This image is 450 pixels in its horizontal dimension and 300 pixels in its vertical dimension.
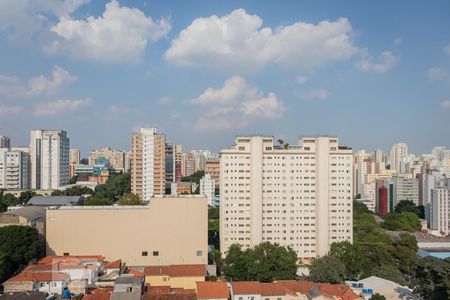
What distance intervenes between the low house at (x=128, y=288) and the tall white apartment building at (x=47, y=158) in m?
24.7

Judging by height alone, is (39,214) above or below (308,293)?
above

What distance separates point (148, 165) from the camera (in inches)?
1053

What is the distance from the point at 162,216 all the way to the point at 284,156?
489 cm

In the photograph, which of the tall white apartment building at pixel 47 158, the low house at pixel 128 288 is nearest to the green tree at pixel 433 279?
the low house at pixel 128 288

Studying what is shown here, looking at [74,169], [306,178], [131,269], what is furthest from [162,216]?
[74,169]

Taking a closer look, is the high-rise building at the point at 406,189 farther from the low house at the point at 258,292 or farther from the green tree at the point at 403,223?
the low house at the point at 258,292

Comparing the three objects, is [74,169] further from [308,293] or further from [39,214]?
[308,293]

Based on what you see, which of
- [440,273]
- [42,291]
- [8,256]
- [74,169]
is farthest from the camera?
[74,169]

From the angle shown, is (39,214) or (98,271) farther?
(39,214)

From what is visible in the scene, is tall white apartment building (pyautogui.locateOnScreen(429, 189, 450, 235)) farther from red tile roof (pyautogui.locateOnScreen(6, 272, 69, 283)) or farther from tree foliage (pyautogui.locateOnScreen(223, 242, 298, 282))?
red tile roof (pyautogui.locateOnScreen(6, 272, 69, 283))

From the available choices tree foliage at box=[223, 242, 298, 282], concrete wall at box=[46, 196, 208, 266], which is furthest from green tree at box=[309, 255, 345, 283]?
concrete wall at box=[46, 196, 208, 266]

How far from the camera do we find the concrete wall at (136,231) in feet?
45.5

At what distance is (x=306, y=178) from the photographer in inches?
643

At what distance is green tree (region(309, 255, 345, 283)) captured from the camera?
12.3 meters
